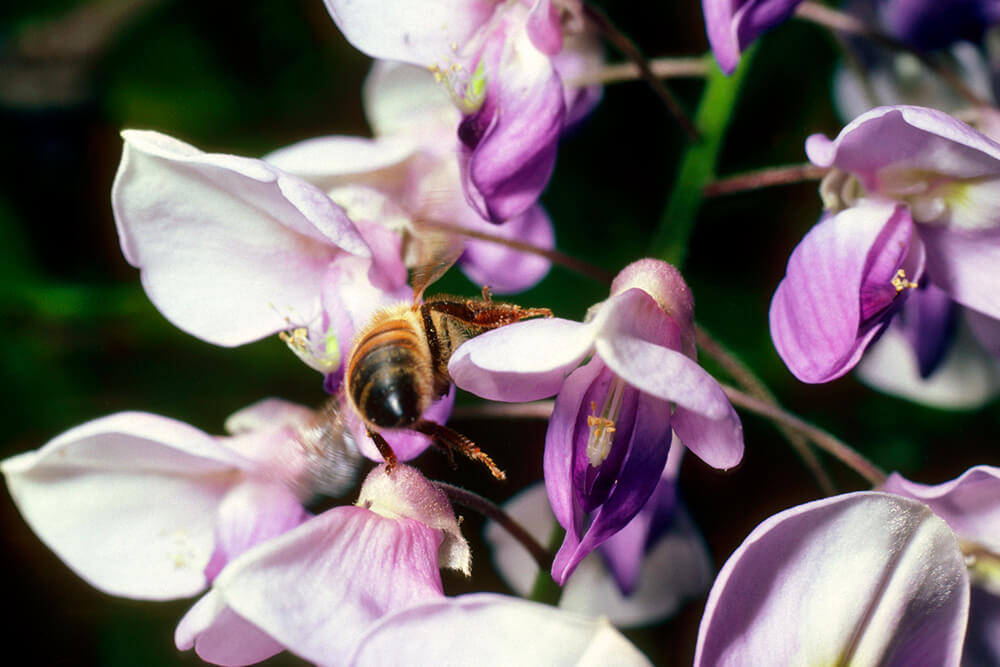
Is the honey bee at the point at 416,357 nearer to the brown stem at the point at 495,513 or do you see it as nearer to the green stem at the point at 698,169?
the brown stem at the point at 495,513

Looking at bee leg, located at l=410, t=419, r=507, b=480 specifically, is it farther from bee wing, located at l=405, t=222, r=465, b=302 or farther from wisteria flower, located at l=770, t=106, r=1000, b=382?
wisteria flower, located at l=770, t=106, r=1000, b=382

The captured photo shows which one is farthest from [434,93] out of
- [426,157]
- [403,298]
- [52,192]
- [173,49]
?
→ [52,192]

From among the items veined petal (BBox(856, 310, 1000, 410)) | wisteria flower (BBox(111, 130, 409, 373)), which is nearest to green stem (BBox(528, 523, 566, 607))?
wisteria flower (BBox(111, 130, 409, 373))

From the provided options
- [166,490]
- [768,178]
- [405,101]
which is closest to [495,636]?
[166,490]

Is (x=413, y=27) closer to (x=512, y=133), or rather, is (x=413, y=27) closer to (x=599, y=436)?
(x=512, y=133)

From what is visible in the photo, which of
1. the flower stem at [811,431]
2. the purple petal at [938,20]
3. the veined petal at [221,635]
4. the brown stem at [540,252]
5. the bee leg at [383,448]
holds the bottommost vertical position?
the flower stem at [811,431]

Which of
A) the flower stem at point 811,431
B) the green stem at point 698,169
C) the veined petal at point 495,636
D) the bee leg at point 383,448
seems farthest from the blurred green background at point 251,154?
the veined petal at point 495,636
